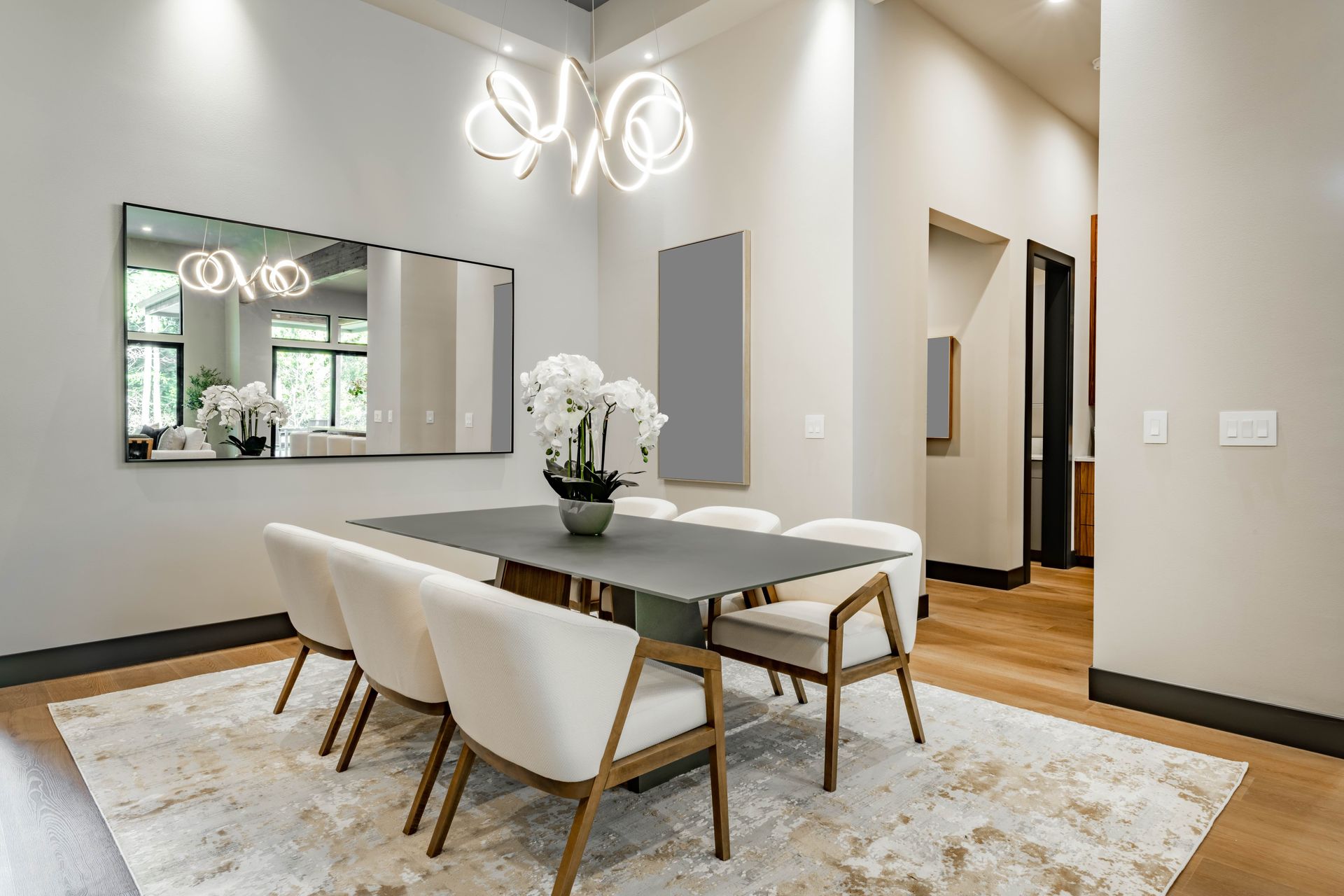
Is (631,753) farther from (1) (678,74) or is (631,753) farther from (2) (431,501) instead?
(1) (678,74)

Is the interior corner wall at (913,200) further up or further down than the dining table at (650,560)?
further up

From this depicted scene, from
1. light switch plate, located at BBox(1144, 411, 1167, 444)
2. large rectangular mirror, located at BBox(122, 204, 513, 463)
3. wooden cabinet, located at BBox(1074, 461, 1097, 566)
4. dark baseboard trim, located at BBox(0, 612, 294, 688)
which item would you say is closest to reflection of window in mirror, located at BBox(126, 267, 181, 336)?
large rectangular mirror, located at BBox(122, 204, 513, 463)

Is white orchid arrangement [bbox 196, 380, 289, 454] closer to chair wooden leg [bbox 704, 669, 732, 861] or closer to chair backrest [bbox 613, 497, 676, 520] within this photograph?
chair backrest [bbox 613, 497, 676, 520]

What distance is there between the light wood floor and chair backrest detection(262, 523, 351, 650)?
0.71m

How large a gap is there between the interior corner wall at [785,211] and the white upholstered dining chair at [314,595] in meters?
2.48

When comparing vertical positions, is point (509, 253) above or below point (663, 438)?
above

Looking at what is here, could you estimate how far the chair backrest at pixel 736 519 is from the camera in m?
3.08

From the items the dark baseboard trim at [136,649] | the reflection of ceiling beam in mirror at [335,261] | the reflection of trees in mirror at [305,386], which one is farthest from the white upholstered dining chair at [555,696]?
the reflection of ceiling beam in mirror at [335,261]

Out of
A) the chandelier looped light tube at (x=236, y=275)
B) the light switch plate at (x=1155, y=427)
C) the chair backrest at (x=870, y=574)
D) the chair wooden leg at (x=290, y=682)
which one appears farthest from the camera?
the chandelier looped light tube at (x=236, y=275)

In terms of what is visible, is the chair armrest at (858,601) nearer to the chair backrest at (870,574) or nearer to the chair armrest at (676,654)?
the chair backrest at (870,574)

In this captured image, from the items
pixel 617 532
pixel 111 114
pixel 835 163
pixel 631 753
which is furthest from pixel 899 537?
pixel 111 114

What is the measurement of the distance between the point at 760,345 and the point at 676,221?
1.05 m

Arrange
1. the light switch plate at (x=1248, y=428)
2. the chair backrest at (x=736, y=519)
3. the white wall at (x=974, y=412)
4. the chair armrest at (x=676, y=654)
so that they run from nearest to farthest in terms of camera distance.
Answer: the chair armrest at (x=676, y=654), the light switch plate at (x=1248, y=428), the chair backrest at (x=736, y=519), the white wall at (x=974, y=412)

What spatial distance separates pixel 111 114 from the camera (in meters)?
3.41
